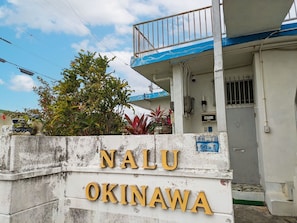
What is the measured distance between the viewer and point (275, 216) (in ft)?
11.9

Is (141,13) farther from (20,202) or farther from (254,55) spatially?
(20,202)

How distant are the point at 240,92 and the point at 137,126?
2.80m

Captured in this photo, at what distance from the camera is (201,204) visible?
2379mm

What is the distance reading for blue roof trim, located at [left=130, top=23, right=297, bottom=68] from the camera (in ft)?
13.0

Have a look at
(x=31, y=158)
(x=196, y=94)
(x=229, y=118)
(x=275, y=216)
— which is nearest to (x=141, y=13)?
(x=196, y=94)

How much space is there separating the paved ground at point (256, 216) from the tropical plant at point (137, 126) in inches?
92.7

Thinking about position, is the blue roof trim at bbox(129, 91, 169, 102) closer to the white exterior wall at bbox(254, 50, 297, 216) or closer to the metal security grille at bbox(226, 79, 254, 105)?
the metal security grille at bbox(226, 79, 254, 105)

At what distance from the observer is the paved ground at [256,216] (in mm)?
3451

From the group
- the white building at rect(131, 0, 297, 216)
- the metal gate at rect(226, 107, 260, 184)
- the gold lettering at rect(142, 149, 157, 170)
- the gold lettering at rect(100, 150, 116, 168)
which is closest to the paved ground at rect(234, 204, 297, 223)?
the white building at rect(131, 0, 297, 216)

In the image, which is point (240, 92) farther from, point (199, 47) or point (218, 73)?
point (218, 73)

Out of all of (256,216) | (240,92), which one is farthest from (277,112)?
(256,216)

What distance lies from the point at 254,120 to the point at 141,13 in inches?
162

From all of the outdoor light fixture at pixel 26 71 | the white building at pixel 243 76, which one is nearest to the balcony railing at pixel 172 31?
the white building at pixel 243 76

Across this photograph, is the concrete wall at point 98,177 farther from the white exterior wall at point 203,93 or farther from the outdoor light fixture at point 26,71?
the outdoor light fixture at point 26,71
